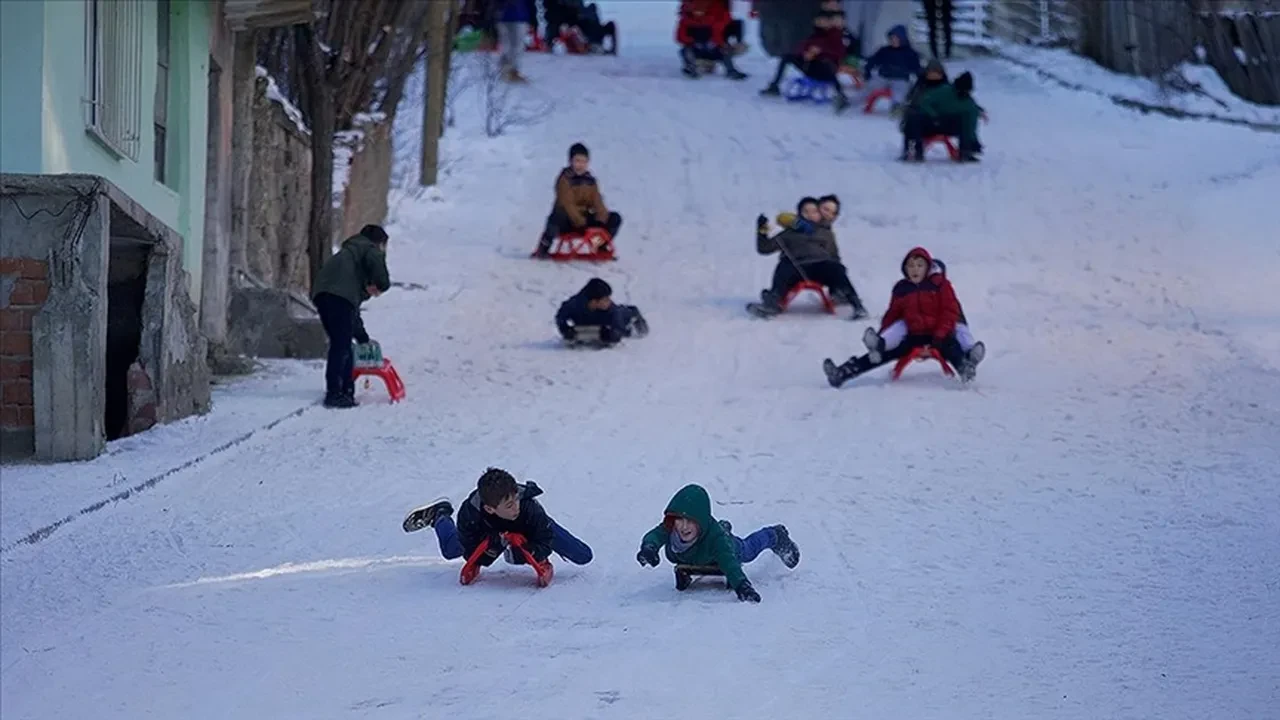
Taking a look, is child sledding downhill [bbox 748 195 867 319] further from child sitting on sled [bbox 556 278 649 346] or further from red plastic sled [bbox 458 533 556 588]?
red plastic sled [bbox 458 533 556 588]

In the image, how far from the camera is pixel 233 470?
10297mm

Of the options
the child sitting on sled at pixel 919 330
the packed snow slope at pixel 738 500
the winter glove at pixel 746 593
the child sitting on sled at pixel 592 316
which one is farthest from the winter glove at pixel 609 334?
the winter glove at pixel 746 593

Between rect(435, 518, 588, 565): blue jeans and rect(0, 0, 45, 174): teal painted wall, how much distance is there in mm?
4267

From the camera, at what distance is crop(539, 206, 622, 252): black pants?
18.6 m

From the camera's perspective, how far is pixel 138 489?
9609 millimetres

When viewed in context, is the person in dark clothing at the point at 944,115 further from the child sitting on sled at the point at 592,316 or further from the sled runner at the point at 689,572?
the sled runner at the point at 689,572

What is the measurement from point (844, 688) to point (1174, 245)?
12.7m

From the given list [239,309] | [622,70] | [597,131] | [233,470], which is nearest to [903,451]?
[233,470]

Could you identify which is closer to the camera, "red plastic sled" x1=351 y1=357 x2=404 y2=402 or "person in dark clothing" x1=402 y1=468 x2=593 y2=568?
"person in dark clothing" x1=402 y1=468 x2=593 y2=568

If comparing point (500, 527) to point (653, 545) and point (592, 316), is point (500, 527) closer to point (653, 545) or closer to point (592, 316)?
point (653, 545)

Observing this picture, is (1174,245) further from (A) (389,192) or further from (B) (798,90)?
(B) (798,90)

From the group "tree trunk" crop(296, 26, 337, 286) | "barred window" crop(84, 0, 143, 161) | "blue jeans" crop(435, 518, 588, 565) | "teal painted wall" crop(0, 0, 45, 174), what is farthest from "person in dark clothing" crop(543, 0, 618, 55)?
"blue jeans" crop(435, 518, 588, 565)

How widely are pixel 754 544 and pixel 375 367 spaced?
5.21m

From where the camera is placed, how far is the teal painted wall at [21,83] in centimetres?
1101
